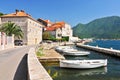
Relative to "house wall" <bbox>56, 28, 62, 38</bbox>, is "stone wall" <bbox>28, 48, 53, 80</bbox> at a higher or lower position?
lower

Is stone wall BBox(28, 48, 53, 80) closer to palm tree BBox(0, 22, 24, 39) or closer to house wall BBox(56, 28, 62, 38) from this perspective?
palm tree BBox(0, 22, 24, 39)

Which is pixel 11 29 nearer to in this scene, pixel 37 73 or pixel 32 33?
pixel 32 33

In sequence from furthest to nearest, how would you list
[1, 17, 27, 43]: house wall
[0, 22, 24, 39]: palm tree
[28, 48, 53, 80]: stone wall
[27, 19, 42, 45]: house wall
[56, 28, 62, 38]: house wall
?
[56, 28, 62, 38]: house wall < [27, 19, 42, 45]: house wall < [1, 17, 27, 43]: house wall < [0, 22, 24, 39]: palm tree < [28, 48, 53, 80]: stone wall

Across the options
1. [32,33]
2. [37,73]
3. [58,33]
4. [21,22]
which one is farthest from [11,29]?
[37,73]

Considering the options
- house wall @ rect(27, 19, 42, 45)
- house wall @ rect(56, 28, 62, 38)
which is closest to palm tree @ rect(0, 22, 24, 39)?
house wall @ rect(27, 19, 42, 45)

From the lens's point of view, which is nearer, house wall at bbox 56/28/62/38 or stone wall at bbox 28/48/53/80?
stone wall at bbox 28/48/53/80

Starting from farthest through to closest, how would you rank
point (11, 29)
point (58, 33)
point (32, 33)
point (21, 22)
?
1. point (58, 33)
2. point (32, 33)
3. point (21, 22)
4. point (11, 29)

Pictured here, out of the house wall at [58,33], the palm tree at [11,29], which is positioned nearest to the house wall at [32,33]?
the palm tree at [11,29]

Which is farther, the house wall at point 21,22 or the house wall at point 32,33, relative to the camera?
the house wall at point 32,33

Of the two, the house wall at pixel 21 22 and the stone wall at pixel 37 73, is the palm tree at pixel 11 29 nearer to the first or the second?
the house wall at pixel 21 22

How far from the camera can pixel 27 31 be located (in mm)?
78812

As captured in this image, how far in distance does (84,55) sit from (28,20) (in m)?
38.7

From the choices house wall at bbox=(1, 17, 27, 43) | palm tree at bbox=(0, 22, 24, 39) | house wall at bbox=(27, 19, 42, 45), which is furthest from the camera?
house wall at bbox=(27, 19, 42, 45)

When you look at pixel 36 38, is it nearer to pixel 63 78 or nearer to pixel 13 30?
pixel 13 30
